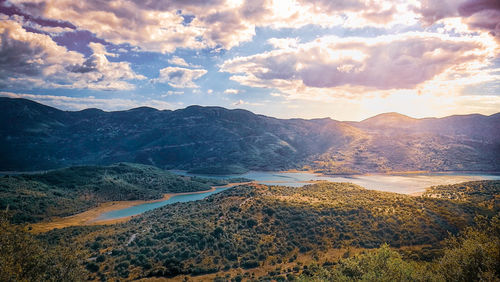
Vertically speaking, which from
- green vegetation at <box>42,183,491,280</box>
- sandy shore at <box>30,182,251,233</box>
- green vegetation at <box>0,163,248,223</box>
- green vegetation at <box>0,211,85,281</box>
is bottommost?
sandy shore at <box>30,182,251,233</box>

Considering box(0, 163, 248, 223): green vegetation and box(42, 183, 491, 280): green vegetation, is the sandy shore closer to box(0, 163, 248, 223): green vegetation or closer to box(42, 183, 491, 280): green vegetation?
box(0, 163, 248, 223): green vegetation

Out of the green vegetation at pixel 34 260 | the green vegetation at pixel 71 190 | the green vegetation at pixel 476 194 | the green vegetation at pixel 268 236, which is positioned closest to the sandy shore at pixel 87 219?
the green vegetation at pixel 71 190

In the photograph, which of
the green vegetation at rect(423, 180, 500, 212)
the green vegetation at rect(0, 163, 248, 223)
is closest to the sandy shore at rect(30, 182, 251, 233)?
the green vegetation at rect(0, 163, 248, 223)

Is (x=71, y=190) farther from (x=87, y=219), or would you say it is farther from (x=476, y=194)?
(x=476, y=194)

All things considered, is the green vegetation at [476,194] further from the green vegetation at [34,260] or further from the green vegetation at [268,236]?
the green vegetation at [34,260]

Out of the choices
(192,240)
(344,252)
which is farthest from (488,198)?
(192,240)

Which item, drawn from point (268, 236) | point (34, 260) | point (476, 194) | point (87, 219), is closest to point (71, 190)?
point (87, 219)
